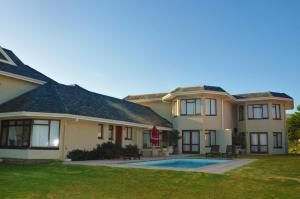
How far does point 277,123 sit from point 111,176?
2413 cm

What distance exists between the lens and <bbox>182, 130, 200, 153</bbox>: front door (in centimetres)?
3048

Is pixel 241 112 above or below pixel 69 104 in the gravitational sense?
above

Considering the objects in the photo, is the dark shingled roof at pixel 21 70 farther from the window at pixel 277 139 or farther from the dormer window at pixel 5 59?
the window at pixel 277 139

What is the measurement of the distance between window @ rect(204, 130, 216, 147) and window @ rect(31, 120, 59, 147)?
1553 centimetres

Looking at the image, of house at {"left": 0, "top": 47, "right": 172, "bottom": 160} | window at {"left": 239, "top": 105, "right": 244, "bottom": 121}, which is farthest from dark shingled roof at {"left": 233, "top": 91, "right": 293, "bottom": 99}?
house at {"left": 0, "top": 47, "right": 172, "bottom": 160}

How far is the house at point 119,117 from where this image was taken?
19.6 metres

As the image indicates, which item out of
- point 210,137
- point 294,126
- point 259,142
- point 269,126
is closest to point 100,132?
point 210,137

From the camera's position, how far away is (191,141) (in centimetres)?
3073

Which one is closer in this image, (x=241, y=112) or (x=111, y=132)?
(x=111, y=132)

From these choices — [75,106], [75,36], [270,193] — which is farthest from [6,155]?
[270,193]

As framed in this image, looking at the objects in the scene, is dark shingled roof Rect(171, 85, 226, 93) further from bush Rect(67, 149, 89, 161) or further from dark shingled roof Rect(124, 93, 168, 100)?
bush Rect(67, 149, 89, 161)

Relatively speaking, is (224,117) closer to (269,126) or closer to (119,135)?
(269,126)

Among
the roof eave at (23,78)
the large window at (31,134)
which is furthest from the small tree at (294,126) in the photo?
the large window at (31,134)

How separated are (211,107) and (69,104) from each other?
1485 cm
